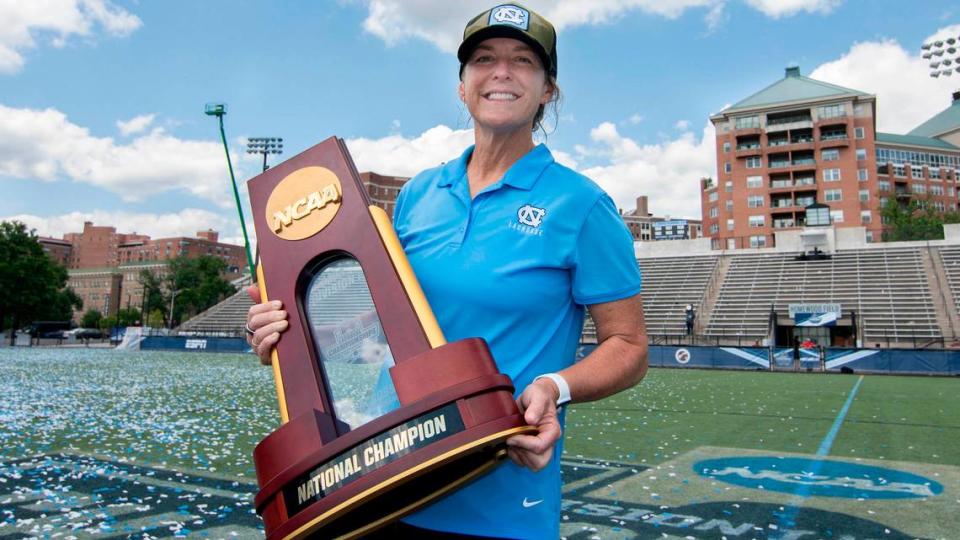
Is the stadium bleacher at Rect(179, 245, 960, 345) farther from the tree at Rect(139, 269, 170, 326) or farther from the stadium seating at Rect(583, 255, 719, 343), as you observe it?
the tree at Rect(139, 269, 170, 326)

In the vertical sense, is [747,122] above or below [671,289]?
above

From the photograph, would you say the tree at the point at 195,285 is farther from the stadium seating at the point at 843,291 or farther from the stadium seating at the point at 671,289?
the stadium seating at the point at 843,291

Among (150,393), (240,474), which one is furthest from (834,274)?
(240,474)

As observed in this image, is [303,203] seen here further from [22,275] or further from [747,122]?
[747,122]

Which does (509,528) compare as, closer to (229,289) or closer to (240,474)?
(240,474)

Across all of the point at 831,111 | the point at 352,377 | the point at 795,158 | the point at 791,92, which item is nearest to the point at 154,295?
the point at 795,158

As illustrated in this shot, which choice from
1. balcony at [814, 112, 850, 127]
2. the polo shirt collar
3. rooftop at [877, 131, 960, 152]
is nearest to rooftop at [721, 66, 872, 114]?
balcony at [814, 112, 850, 127]

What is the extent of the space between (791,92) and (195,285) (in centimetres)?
7776

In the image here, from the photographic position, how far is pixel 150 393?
1475cm

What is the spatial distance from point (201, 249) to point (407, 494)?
540 feet

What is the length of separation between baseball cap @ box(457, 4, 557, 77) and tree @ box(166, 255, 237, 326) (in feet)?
305

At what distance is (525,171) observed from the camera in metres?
1.58

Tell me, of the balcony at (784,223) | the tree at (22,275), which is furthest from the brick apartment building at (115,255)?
the balcony at (784,223)

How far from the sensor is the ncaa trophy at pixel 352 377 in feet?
3.45
